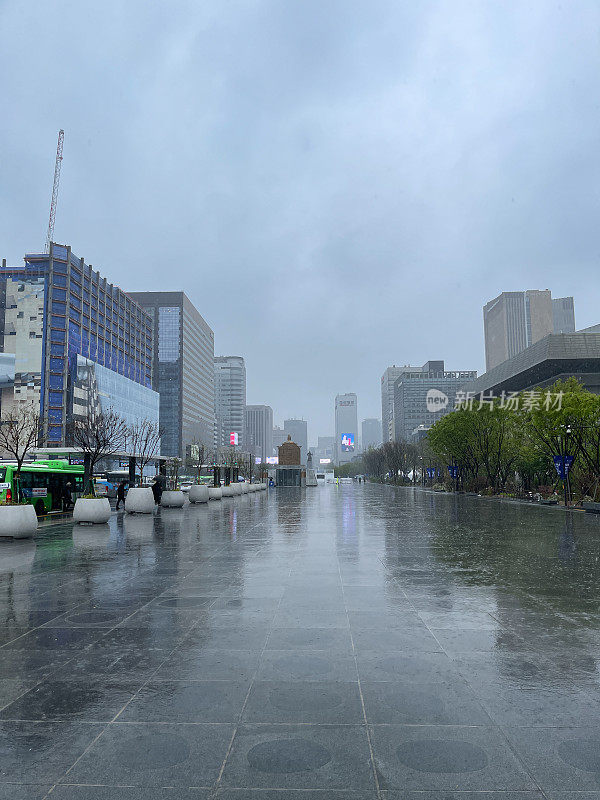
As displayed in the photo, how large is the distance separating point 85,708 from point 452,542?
1182 cm

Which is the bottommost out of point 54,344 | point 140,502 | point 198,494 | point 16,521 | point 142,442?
point 198,494

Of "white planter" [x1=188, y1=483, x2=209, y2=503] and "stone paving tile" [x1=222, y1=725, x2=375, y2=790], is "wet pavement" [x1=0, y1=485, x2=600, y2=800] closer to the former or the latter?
"stone paving tile" [x1=222, y1=725, x2=375, y2=790]

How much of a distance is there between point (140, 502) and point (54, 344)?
89.0 meters

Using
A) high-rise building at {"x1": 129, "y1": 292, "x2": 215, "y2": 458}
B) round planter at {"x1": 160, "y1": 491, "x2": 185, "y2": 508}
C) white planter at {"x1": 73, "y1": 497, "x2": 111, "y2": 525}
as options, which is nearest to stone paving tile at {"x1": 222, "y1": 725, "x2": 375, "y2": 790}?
white planter at {"x1": 73, "y1": 497, "x2": 111, "y2": 525}

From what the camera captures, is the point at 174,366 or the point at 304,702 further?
the point at 174,366

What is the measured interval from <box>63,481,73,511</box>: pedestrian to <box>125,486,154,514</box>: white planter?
688 centimetres

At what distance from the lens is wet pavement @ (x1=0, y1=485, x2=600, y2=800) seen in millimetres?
3334

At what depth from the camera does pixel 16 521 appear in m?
14.8

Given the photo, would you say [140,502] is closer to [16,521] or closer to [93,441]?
[16,521]

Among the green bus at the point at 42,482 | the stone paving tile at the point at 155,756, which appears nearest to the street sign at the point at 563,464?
the green bus at the point at 42,482

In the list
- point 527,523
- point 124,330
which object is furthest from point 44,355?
point 527,523

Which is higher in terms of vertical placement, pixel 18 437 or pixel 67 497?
pixel 18 437

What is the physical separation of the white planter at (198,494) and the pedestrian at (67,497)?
23.1 feet

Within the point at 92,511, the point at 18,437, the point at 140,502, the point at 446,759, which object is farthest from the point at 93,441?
the point at 446,759
